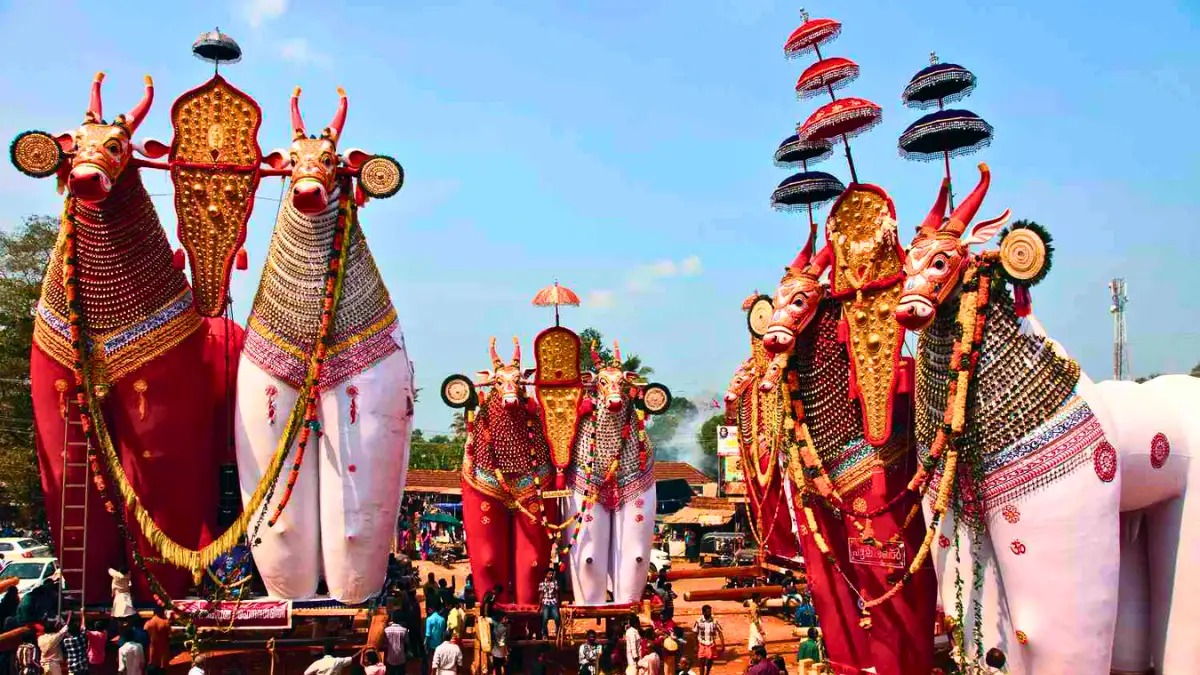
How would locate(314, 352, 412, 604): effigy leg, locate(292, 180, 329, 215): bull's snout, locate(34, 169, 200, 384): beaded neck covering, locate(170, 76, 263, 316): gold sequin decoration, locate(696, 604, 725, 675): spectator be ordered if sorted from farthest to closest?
1. locate(170, 76, 263, 316): gold sequin decoration
2. locate(696, 604, 725, 675): spectator
3. locate(314, 352, 412, 604): effigy leg
4. locate(34, 169, 200, 384): beaded neck covering
5. locate(292, 180, 329, 215): bull's snout

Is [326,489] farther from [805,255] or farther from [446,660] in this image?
[805,255]

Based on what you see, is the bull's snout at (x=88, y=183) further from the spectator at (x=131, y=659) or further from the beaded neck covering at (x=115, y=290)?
the spectator at (x=131, y=659)

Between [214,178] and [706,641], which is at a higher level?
[214,178]

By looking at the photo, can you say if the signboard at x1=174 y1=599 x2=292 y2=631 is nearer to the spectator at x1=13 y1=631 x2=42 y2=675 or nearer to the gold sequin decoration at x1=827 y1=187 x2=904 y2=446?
the spectator at x1=13 y1=631 x2=42 y2=675

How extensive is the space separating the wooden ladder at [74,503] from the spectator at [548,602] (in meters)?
5.52

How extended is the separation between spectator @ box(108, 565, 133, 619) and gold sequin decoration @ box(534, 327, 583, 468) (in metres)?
5.65

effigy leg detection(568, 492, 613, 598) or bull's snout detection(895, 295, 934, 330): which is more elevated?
bull's snout detection(895, 295, 934, 330)

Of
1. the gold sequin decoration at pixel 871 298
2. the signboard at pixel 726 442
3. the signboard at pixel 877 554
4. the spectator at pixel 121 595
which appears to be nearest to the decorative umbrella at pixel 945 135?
the gold sequin decoration at pixel 871 298

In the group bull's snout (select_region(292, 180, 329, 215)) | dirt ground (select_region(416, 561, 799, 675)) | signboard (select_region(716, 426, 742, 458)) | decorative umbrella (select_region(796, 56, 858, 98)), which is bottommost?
dirt ground (select_region(416, 561, 799, 675))

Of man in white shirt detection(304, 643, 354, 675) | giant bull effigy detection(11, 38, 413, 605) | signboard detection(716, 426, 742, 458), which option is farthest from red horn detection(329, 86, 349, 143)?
signboard detection(716, 426, 742, 458)

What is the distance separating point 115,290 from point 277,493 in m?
2.89

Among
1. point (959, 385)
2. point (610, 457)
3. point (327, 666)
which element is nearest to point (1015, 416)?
point (959, 385)

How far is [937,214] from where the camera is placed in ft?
28.4

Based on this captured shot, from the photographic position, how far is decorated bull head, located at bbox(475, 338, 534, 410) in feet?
46.4
